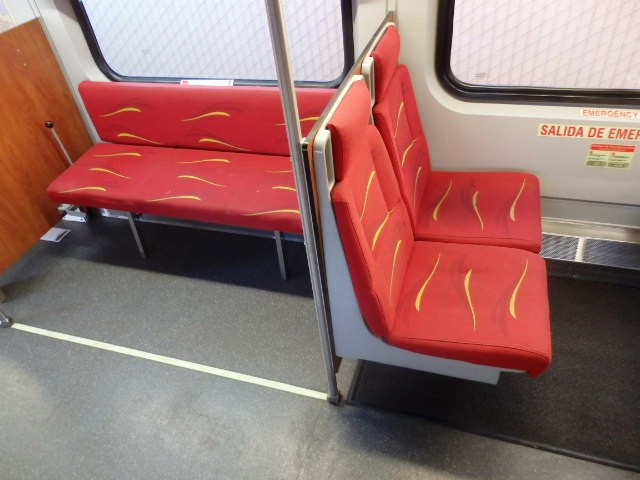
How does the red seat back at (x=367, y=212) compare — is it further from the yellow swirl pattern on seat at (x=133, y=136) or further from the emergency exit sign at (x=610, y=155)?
the yellow swirl pattern on seat at (x=133, y=136)

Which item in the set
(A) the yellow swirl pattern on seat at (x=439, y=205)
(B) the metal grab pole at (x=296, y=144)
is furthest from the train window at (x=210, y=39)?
(B) the metal grab pole at (x=296, y=144)

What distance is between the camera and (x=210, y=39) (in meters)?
2.71

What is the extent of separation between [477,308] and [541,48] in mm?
1329

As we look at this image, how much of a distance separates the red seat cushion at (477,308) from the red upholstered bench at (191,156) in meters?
0.69

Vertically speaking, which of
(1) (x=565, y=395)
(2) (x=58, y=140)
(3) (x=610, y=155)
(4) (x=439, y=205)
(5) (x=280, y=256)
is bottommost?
(1) (x=565, y=395)

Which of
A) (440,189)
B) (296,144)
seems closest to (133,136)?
(440,189)

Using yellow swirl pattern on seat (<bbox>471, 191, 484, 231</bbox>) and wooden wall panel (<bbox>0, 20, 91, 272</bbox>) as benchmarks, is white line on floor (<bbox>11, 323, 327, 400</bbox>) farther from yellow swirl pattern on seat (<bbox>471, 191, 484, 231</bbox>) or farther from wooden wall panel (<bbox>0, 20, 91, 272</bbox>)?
yellow swirl pattern on seat (<bbox>471, 191, 484, 231</bbox>)

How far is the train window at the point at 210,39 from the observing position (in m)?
2.46

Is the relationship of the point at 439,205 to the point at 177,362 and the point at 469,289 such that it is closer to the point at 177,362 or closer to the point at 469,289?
the point at 469,289

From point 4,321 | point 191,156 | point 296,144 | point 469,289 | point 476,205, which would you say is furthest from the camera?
point 191,156

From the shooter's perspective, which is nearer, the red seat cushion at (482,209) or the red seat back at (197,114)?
the red seat cushion at (482,209)

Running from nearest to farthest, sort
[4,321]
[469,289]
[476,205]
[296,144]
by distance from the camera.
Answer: [296,144] → [469,289] → [476,205] → [4,321]

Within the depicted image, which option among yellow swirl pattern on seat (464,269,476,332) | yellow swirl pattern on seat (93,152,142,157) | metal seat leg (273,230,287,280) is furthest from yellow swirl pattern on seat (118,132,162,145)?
yellow swirl pattern on seat (464,269,476,332)

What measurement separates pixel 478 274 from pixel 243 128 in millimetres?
1488
